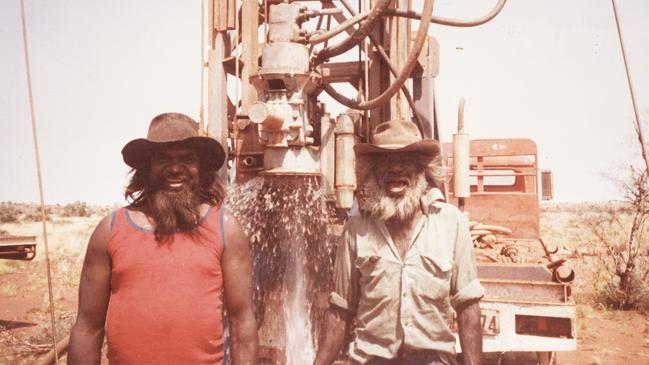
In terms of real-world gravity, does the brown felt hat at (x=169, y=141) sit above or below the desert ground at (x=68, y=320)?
above

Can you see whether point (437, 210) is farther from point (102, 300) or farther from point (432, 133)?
point (432, 133)

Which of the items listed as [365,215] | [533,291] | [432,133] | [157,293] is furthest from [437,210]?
[432,133]

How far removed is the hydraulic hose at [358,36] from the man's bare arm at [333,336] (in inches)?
70.7

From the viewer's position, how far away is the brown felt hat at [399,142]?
8.16 feet

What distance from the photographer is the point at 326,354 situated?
97.0 inches

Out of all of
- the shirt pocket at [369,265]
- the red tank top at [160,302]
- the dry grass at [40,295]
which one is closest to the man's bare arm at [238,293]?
the red tank top at [160,302]

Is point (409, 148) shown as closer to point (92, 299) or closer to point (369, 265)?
point (369, 265)

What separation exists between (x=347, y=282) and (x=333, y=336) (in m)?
0.26

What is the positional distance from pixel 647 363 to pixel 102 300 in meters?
6.46

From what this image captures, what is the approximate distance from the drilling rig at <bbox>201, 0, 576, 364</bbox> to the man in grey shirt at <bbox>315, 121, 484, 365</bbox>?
67cm

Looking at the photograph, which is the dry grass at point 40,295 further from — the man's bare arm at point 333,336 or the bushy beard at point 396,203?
the bushy beard at point 396,203

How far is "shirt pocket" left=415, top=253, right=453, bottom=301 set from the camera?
7.54 feet

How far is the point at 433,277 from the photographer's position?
232 centimetres

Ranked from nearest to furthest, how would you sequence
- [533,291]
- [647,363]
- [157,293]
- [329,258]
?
[157,293], [533,291], [329,258], [647,363]
